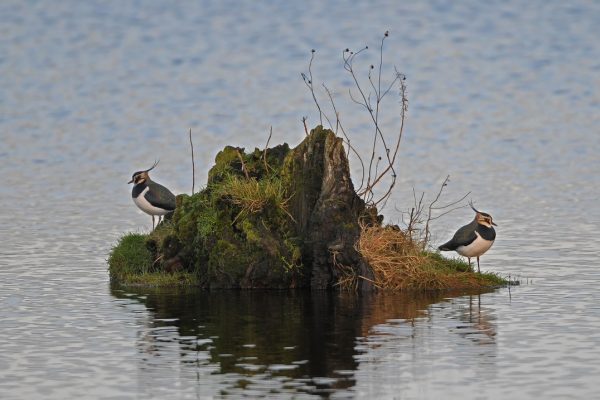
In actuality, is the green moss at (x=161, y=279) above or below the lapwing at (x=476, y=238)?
below

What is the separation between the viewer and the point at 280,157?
2733 centimetres

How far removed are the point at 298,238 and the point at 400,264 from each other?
65.4 inches

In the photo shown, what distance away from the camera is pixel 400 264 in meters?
25.8

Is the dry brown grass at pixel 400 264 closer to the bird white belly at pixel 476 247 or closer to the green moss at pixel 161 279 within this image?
the bird white belly at pixel 476 247

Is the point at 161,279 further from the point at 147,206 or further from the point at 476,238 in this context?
the point at 476,238

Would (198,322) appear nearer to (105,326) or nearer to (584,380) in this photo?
(105,326)

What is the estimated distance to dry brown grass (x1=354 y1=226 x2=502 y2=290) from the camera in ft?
84.0

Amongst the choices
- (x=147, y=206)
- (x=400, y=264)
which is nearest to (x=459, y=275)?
(x=400, y=264)

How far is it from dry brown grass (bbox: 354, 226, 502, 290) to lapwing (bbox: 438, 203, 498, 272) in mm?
621

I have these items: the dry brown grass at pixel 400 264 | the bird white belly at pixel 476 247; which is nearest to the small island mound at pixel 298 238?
the dry brown grass at pixel 400 264

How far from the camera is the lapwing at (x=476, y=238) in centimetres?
2667

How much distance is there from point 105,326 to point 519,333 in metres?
5.74

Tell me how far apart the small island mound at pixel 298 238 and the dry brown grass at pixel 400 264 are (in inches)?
0.6

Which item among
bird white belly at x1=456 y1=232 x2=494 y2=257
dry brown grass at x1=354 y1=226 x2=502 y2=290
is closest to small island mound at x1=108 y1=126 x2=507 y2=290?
dry brown grass at x1=354 y1=226 x2=502 y2=290
